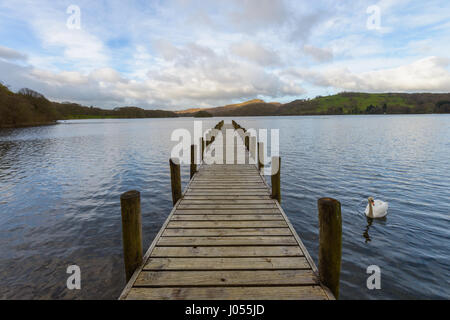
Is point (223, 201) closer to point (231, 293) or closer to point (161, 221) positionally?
point (161, 221)

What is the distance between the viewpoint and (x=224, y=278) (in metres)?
3.35

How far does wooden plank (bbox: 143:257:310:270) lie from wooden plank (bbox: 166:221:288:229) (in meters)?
1.23

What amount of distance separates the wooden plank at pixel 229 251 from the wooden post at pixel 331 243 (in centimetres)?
75

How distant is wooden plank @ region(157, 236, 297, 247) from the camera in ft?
14.1

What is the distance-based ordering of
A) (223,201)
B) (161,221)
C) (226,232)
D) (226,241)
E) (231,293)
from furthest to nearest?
(161,221), (223,201), (226,232), (226,241), (231,293)

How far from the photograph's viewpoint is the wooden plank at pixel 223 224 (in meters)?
5.06

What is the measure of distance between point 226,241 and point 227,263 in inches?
28.3

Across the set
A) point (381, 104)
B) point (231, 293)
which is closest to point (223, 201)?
point (231, 293)

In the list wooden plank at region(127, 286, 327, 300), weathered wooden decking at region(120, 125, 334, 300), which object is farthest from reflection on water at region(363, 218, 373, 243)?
wooden plank at region(127, 286, 327, 300)
